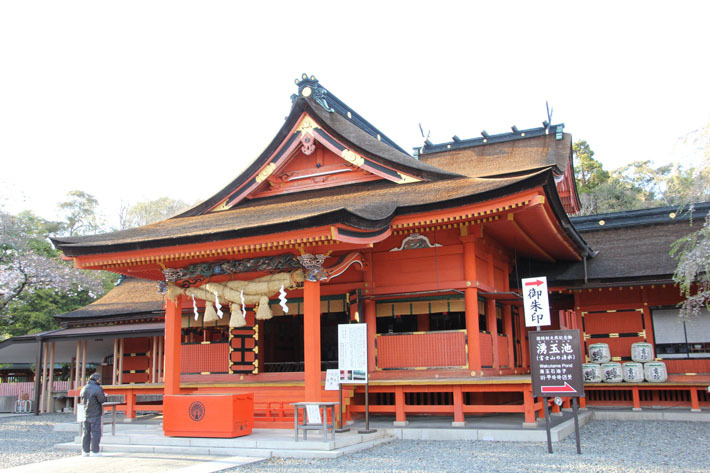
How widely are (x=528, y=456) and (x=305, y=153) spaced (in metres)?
9.28

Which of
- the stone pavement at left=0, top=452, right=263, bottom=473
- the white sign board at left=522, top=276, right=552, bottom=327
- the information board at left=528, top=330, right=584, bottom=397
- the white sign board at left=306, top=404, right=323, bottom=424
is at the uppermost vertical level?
the white sign board at left=522, top=276, right=552, bottom=327

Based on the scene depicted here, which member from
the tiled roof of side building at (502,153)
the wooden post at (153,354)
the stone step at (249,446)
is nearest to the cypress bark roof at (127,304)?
the wooden post at (153,354)

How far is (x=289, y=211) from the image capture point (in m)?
14.0

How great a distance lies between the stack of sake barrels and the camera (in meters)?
14.7

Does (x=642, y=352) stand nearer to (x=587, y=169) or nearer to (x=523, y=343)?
(x=523, y=343)

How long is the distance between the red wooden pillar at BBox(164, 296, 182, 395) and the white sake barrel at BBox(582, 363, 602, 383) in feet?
32.0

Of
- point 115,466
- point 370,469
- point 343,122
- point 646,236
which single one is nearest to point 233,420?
point 115,466

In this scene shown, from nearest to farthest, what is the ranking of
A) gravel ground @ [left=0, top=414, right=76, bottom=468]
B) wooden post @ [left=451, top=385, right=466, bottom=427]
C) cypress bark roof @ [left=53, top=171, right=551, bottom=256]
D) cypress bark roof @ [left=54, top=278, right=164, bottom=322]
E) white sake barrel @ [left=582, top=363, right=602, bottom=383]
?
gravel ground @ [left=0, top=414, right=76, bottom=468]
cypress bark roof @ [left=53, top=171, right=551, bottom=256]
wooden post @ [left=451, top=385, right=466, bottom=427]
white sake barrel @ [left=582, top=363, right=602, bottom=383]
cypress bark roof @ [left=54, top=278, right=164, bottom=322]

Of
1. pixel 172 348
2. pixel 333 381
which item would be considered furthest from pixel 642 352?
pixel 172 348

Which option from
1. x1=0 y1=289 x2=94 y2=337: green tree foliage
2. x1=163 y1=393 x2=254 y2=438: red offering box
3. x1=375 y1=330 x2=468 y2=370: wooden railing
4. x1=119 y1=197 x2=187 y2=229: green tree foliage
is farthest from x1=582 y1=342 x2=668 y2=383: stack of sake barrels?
x1=119 y1=197 x2=187 y2=229: green tree foliage

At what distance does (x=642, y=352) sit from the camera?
49.1ft

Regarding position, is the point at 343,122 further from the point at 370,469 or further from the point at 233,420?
the point at 370,469

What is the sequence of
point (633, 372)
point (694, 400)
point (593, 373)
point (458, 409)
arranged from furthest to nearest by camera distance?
point (593, 373)
point (633, 372)
point (694, 400)
point (458, 409)

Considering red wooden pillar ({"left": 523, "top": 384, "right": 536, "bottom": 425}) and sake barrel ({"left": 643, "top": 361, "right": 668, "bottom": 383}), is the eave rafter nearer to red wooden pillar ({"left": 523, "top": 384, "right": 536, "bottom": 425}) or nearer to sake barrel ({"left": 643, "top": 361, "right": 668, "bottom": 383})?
→ red wooden pillar ({"left": 523, "top": 384, "right": 536, "bottom": 425})
